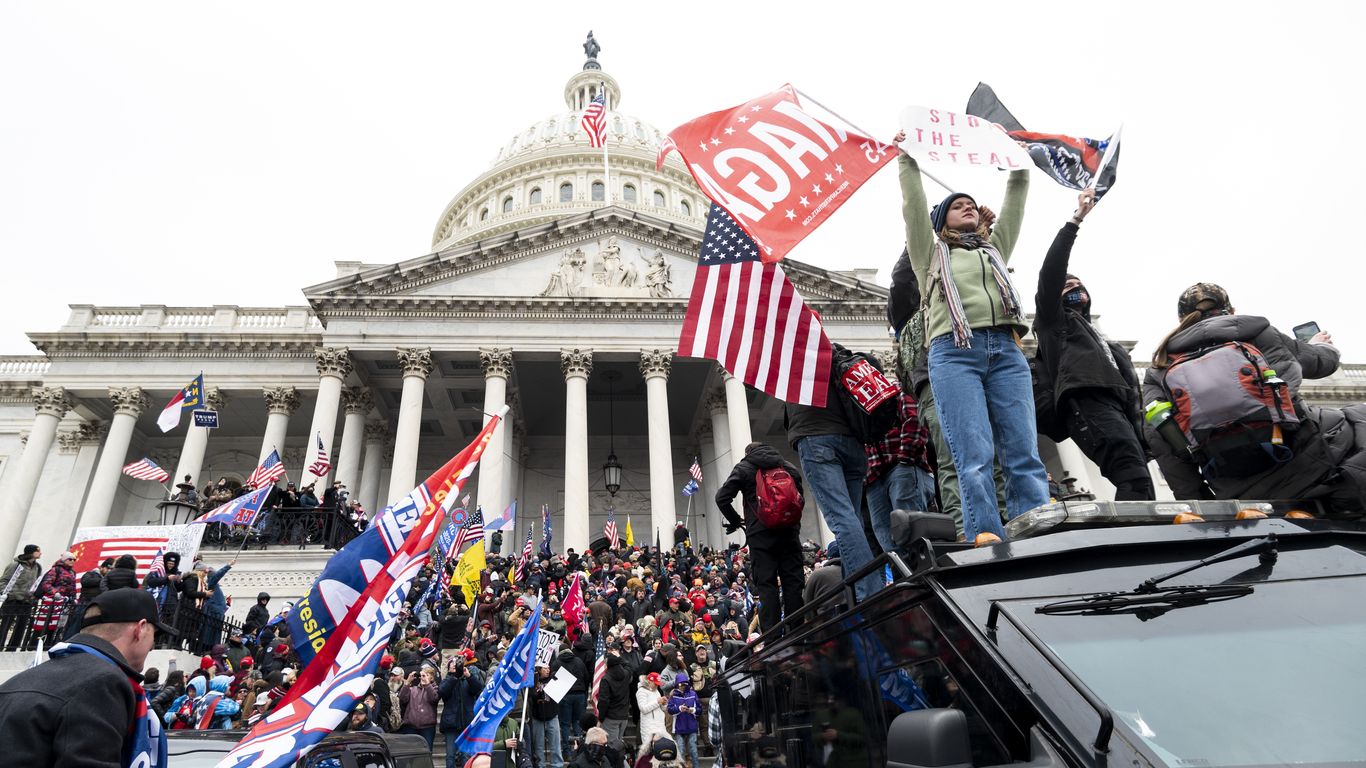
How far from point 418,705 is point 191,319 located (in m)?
28.3

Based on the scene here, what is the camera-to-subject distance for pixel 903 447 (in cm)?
539

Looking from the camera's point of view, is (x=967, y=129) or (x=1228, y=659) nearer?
(x=1228, y=659)

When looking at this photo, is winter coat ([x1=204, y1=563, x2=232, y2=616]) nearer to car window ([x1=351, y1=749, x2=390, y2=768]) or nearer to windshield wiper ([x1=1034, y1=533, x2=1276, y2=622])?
car window ([x1=351, y1=749, x2=390, y2=768])

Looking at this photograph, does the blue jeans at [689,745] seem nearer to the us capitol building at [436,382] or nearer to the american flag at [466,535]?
the american flag at [466,535]

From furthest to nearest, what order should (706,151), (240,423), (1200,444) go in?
(240,423) → (706,151) → (1200,444)

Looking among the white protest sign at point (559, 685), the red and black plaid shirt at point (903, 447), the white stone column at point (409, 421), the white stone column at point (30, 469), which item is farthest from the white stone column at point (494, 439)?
the red and black plaid shirt at point (903, 447)

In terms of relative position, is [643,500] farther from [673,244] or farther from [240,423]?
[240,423]

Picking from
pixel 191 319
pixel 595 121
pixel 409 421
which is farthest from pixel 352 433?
pixel 595 121

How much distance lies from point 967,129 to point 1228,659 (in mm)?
3927

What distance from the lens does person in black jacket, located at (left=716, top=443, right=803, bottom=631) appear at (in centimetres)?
563

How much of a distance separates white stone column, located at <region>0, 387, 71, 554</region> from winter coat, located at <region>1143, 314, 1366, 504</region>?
35.6m

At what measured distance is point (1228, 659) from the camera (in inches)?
80.3

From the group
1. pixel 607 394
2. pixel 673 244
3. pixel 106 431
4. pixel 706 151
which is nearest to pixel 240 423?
pixel 106 431

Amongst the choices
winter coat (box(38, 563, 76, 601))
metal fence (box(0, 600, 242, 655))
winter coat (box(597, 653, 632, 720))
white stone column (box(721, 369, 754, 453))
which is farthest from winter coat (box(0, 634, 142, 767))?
white stone column (box(721, 369, 754, 453))
